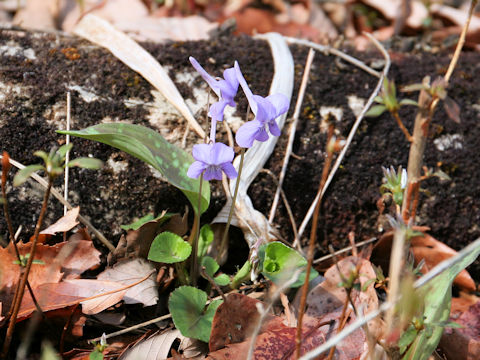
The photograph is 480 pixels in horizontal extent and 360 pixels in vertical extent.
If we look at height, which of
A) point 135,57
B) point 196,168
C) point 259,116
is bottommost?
point 196,168

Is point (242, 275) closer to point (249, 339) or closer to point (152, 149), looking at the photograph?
point (249, 339)

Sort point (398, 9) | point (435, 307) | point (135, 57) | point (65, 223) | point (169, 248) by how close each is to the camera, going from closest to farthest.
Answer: point (435, 307)
point (169, 248)
point (65, 223)
point (135, 57)
point (398, 9)

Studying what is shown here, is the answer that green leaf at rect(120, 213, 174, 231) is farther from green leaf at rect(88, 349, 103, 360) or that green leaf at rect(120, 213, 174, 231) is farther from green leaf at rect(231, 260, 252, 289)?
green leaf at rect(88, 349, 103, 360)

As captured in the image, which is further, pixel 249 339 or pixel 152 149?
pixel 152 149

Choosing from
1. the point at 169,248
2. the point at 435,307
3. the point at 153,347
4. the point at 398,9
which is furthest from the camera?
the point at 398,9

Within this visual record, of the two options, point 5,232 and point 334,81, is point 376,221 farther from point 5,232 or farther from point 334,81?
point 5,232

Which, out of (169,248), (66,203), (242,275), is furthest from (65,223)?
(242,275)

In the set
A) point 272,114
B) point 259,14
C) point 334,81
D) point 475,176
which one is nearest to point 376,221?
point 475,176
